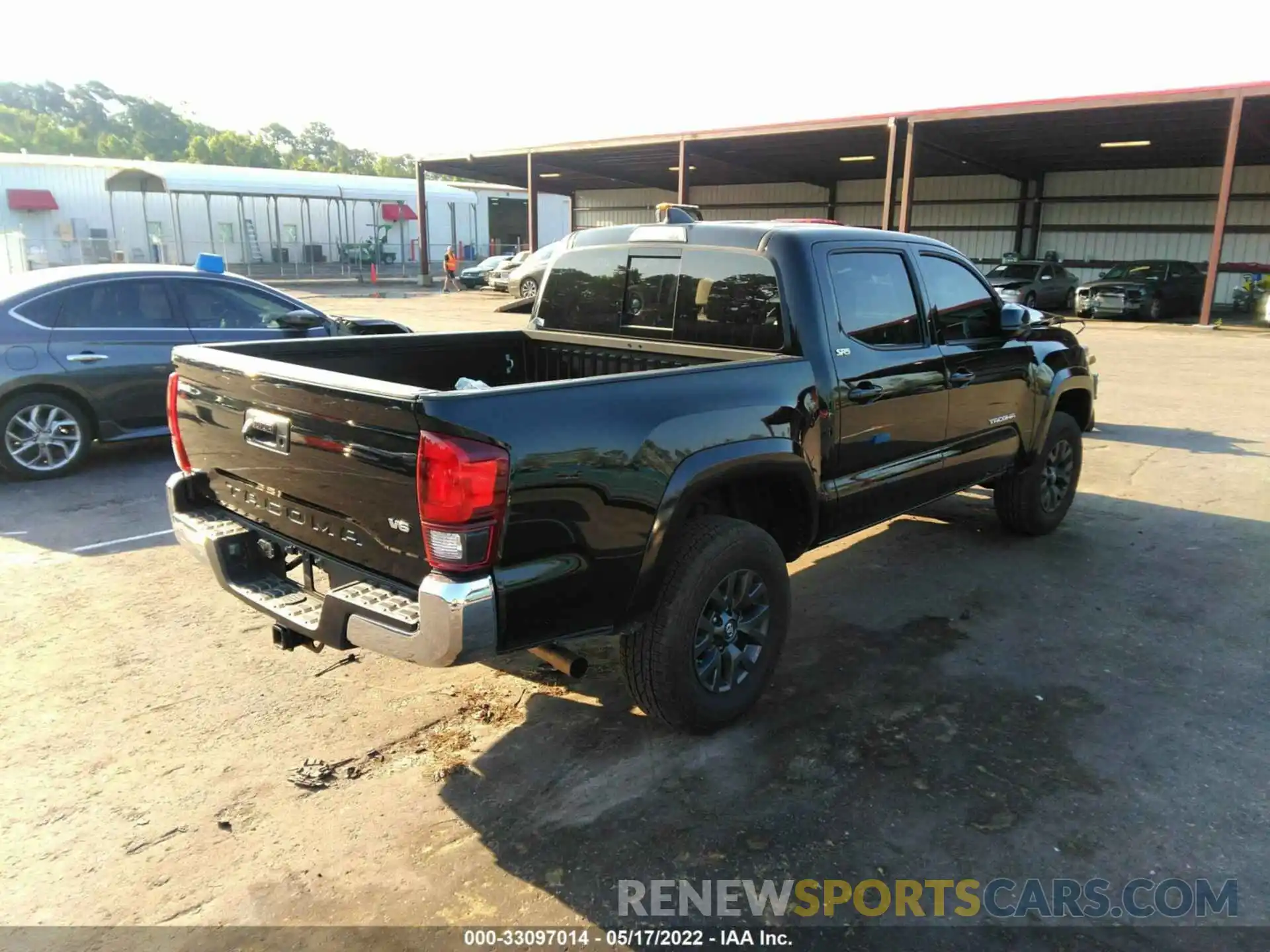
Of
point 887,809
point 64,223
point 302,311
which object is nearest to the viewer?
point 887,809

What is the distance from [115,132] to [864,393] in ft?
341

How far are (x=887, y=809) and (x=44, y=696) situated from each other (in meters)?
3.53

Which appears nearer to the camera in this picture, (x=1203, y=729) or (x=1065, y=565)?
(x=1203, y=729)

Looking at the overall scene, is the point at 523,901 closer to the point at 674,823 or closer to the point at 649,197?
the point at 674,823

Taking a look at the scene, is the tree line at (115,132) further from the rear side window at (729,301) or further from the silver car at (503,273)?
the rear side window at (729,301)

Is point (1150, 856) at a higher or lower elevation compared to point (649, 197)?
lower

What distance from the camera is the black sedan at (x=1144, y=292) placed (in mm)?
22969

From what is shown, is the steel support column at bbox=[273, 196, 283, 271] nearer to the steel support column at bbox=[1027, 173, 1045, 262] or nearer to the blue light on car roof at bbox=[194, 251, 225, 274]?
the steel support column at bbox=[1027, 173, 1045, 262]

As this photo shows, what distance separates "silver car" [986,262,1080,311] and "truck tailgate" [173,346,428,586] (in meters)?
22.9

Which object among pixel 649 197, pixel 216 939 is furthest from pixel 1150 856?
pixel 649 197

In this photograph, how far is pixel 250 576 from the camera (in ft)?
11.6

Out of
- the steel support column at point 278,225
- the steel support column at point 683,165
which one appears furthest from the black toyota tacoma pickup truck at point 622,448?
the steel support column at point 278,225

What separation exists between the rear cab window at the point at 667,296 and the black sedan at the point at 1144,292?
22.4 metres

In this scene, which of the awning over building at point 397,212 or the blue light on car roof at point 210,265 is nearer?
the blue light on car roof at point 210,265
